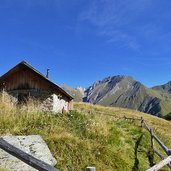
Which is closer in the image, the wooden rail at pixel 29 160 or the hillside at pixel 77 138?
the wooden rail at pixel 29 160

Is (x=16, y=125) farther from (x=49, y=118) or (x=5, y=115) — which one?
(x=49, y=118)

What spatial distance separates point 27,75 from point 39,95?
94.7 inches

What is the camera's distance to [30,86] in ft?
102

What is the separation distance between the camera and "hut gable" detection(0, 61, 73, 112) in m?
30.2

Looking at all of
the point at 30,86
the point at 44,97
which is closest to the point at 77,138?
the point at 44,97

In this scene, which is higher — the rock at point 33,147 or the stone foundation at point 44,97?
the stone foundation at point 44,97

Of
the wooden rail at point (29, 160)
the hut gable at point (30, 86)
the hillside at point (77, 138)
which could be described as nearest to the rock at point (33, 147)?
the hillside at point (77, 138)

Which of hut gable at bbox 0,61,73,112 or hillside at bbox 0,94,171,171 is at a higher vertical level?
hut gable at bbox 0,61,73,112

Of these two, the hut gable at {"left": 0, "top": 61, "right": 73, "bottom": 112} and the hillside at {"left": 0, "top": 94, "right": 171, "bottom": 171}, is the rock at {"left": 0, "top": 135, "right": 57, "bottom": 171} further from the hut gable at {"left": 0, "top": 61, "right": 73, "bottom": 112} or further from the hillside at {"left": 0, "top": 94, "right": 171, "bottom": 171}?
the hut gable at {"left": 0, "top": 61, "right": 73, "bottom": 112}

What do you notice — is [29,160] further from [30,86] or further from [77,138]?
[30,86]

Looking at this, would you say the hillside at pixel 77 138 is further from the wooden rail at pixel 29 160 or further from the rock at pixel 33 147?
the wooden rail at pixel 29 160

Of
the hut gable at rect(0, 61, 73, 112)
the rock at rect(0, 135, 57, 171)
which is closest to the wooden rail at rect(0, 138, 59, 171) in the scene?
the rock at rect(0, 135, 57, 171)

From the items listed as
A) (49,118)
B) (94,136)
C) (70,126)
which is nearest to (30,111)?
(49,118)

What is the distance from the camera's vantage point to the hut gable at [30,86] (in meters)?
30.2
